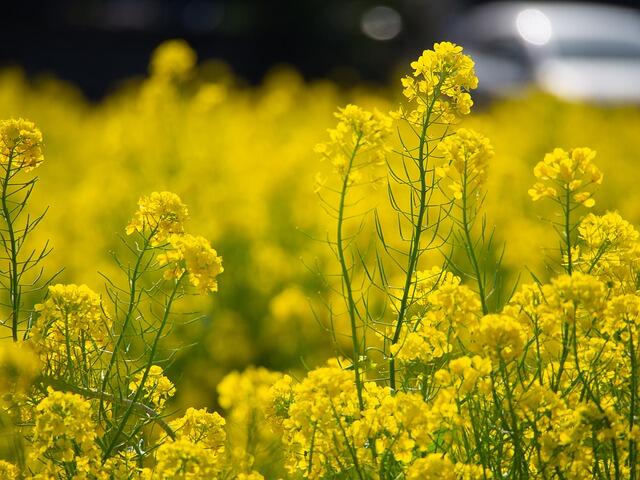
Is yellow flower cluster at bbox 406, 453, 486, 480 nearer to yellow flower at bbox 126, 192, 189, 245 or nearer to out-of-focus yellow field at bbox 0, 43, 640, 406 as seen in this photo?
yellow flower at bbox 126, 192, 189, 245

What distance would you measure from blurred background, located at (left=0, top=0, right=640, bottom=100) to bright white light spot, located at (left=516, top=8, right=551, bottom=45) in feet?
0.06

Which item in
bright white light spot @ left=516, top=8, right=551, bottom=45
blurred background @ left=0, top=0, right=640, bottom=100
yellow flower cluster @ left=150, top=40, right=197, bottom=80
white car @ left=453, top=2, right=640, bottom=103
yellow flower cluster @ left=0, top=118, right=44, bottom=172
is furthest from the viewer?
blurred background @ left=0, top=0, right=640, bottom=100

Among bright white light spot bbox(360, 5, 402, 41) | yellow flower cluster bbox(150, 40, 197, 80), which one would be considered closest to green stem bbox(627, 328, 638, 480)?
yellow flower cluster bbox(150, 40, 197, 80)

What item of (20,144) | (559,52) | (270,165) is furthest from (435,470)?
(559,52)

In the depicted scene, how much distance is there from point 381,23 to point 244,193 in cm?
1375

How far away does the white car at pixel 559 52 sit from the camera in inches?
402

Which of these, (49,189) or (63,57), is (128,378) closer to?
(49,189)

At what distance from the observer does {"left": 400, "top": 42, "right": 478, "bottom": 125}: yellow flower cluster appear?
85.3 inches

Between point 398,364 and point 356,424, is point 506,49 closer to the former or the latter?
point 398,364

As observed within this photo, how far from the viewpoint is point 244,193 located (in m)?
6.00

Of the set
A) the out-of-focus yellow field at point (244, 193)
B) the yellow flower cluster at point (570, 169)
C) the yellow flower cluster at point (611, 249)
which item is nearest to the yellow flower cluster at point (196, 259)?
the yellow flower cluster at point (570, 169)

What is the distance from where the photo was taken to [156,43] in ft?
57.5

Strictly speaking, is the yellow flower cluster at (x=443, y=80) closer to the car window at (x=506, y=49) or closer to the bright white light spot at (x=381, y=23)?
the car window at (x=506, y=49)

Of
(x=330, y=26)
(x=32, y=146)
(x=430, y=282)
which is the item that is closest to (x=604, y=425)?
(x=430, y=282)
